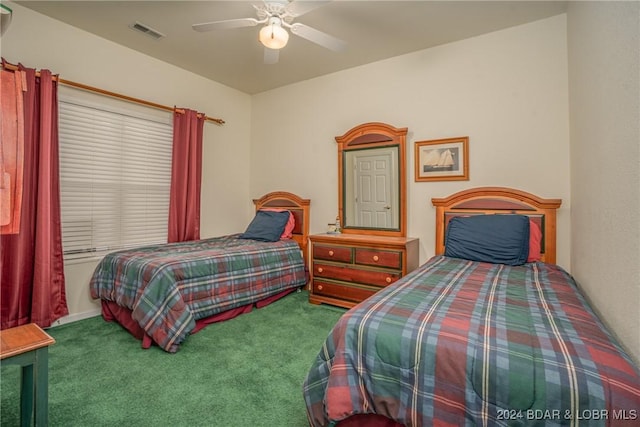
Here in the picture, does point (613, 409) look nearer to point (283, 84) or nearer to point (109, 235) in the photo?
point (109, 235)

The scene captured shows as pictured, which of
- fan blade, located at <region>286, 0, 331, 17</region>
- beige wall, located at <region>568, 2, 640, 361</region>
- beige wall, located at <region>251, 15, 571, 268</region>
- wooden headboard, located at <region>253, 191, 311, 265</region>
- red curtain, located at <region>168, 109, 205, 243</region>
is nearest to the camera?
beige wall, located at <region>568, 2, 640, 361</region>

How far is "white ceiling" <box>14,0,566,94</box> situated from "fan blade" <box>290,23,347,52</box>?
0.22m

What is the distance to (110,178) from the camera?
314cm

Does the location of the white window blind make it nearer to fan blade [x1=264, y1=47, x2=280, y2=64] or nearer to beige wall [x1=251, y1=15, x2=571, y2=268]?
beige wall [x1=251, y1=15, x2=571, y2=268]

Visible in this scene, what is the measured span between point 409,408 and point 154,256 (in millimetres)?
2375

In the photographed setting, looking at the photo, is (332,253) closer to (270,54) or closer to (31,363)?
(270,54)

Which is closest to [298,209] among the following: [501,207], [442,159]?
[442,159]

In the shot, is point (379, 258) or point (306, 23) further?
point (379, 258)

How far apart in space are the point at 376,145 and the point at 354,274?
1.46 metres

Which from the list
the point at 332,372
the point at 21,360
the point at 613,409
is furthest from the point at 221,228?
the point at 613,409

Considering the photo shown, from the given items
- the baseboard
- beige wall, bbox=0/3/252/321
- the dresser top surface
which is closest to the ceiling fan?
beige wall, bbox=0/3/252/321

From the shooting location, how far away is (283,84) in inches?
166

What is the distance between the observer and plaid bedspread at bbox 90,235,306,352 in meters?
2.26

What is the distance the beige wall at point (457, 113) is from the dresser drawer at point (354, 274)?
0.59m
